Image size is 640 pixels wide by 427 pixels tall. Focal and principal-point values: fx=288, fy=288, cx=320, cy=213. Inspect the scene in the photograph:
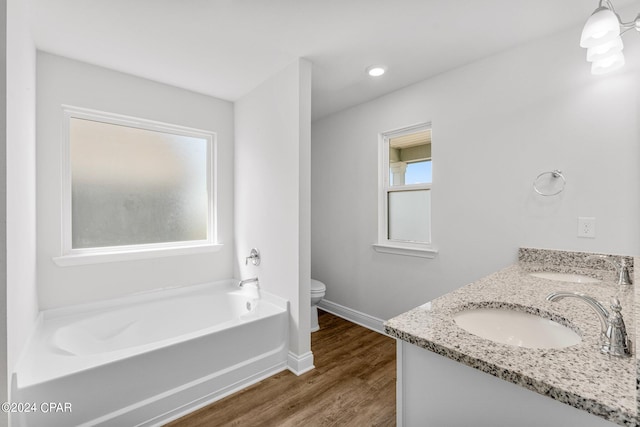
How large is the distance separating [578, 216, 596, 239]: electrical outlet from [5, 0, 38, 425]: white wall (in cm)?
290

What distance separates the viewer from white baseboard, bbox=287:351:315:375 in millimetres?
2176

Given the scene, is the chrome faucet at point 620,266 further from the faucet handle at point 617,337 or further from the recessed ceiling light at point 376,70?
the recessed ceiling light at point 376,70

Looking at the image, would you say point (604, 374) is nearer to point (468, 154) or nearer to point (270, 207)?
point (468, 154)

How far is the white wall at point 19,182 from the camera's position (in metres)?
1.21

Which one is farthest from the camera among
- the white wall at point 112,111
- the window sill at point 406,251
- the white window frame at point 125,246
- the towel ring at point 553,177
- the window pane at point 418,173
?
the window pane at point 418,173

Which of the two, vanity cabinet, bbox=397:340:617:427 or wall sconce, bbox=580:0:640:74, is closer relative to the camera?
vanity cabinet, bbox=397:340:617:427

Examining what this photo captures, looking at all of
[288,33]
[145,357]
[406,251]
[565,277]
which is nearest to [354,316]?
[406,251]

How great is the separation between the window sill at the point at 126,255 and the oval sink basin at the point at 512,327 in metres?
2.43

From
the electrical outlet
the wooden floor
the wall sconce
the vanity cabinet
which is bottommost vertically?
the wooden floor

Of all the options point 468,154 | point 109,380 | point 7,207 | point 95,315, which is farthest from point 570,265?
point 95,315

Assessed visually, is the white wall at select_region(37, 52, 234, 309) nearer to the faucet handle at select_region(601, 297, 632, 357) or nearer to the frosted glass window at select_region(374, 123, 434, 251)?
the frosted glass window at select_region(374, 123, 434, 251)

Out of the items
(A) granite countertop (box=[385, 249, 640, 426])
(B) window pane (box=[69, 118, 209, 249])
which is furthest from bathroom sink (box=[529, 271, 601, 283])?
(B) window pane (box=[69, 118, 209, 249])

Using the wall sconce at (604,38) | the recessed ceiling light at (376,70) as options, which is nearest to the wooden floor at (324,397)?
the wall sconce at (604,38)

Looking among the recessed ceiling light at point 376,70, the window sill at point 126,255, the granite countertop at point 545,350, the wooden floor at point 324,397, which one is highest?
the recessed ceiling light at point 376,70
